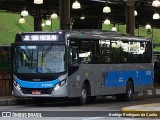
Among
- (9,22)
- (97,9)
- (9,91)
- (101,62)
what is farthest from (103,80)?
(9,22)

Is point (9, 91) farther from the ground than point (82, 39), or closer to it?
closer to it

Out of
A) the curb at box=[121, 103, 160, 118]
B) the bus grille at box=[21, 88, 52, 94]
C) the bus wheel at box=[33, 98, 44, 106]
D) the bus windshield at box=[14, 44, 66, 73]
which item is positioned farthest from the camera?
the bus wheel at box=[33, 98, 44, 106]

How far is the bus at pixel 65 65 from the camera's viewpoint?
27.4 meters

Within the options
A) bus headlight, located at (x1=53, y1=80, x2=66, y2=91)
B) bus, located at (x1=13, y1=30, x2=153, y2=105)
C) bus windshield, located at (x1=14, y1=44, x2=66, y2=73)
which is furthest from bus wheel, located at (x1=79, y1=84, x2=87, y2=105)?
bus windshield, located at (x1=14, y1=44, x2=66, y2=73)

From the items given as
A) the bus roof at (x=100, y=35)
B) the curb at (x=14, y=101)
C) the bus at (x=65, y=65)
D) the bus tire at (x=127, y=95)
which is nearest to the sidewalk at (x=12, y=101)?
the curb at (x=14, y=101)

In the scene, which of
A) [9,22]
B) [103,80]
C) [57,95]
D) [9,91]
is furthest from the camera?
[9,22]

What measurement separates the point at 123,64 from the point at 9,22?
94.4 m

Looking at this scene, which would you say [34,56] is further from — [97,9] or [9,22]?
[9,22]

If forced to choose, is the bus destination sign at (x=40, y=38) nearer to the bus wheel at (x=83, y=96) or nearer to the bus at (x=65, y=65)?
the bus at (x=65, y=65)

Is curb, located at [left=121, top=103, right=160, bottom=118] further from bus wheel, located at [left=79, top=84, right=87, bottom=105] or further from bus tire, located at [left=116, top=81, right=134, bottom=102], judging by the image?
bus tire, located at [left=116, top=81, right=134, bottom=102]

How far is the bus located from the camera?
27.4 m

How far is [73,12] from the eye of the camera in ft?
215

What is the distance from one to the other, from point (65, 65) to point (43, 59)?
96 cm

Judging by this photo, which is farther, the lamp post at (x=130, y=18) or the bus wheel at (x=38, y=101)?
the lamp post at (x=130, y=18)
